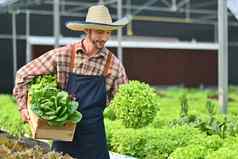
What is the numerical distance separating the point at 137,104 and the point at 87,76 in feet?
7.38

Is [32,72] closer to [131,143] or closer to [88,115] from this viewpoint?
[88,115]

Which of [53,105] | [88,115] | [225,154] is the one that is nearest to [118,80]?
[88,115]

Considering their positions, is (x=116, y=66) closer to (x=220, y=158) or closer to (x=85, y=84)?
(x=85, y=84)

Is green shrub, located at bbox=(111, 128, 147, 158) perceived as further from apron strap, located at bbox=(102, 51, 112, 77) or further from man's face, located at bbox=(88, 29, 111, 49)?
man's face, located at bbox=(88, 29, 111, 49)

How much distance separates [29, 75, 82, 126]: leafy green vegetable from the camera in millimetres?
3730

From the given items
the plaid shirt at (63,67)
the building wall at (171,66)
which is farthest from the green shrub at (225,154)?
the building wall at (171,66)

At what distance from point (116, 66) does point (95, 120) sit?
415 mm

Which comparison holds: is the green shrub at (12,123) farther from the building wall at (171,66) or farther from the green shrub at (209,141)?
the building wall at (171,66)

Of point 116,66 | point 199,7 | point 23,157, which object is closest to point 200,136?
point 116,66

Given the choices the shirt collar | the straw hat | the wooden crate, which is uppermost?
the straw hat

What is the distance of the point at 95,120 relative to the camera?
3971 millimetres

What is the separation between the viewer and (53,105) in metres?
3.79

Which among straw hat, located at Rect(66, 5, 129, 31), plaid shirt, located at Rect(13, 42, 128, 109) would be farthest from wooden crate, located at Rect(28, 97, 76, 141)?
straw hat, located at Rect(66, 5, 129, 31)

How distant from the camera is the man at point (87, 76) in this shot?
3.96m
